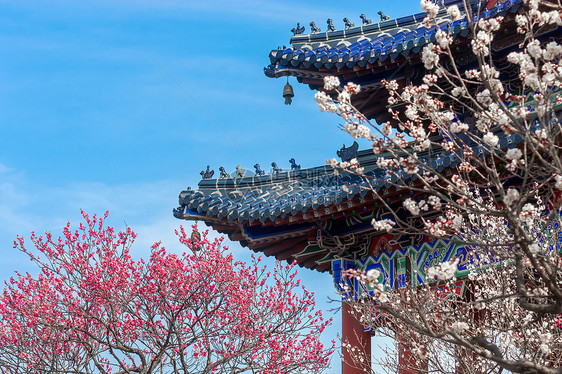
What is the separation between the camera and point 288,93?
489 inches

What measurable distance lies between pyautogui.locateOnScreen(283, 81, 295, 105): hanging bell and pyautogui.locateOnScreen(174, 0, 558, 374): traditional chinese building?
0.40 meters

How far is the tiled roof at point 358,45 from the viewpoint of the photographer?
11.0 meters

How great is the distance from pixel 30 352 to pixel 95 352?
4.58 feet

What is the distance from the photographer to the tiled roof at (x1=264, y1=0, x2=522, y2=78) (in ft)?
36.1

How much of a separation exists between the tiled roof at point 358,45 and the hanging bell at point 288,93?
21.0 inches

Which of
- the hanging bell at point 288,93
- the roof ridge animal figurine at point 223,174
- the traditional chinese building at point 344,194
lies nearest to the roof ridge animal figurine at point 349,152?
the traditional chinese building at point 344,194

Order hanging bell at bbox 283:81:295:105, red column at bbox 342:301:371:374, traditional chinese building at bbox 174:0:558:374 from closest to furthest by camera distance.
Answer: traditional chinese building at bbox 174:0:558:374
red column at bbox 342:301:371:374
hanging bell at bbox 283:81:295:105

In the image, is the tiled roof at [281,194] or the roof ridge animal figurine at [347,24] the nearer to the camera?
the tiled roof at [281,194]

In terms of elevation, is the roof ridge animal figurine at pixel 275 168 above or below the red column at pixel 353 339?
above

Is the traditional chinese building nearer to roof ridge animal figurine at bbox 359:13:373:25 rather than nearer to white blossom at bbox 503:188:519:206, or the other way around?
roof ridge animal figurine at bbox 359:13:373:25

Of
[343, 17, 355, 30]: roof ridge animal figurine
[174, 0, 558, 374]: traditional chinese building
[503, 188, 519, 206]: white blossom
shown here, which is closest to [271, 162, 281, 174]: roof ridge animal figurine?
[174, 0, 558, 374]: traditional chinese building

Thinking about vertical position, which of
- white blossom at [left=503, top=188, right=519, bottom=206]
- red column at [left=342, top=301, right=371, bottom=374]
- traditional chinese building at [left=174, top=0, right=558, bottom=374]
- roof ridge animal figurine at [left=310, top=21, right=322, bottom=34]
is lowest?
white blossom at [left=503, top=188, right=519, bottom=206]

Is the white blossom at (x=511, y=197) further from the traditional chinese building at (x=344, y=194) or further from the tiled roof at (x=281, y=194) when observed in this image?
the traditional chinese building at (x=344, y=194)

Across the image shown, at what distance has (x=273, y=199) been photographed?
12281 mm
